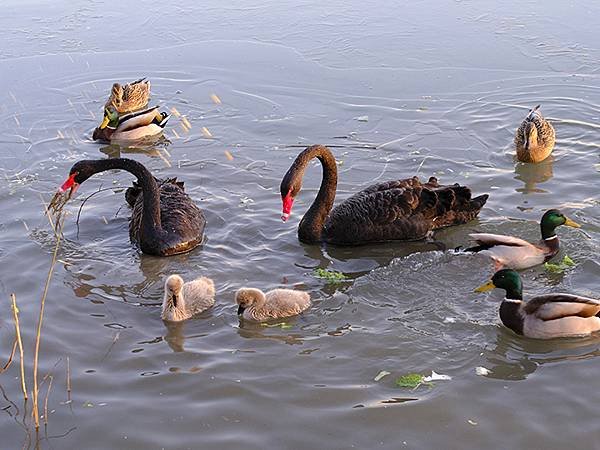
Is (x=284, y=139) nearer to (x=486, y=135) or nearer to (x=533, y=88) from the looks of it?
(x=486, y=135)

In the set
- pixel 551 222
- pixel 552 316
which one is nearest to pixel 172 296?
pixel 552 316

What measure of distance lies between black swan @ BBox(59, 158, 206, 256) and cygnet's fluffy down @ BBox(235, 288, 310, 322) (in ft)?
4.94

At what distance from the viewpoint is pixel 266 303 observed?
5.90 metres

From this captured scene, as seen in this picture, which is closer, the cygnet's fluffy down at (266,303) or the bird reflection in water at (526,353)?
the bird reflection in water at (526,353)

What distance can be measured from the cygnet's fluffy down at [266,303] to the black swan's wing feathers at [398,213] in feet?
5.16

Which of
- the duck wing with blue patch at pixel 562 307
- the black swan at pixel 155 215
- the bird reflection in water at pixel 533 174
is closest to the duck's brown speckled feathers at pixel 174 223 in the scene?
the black swan at pixel 155 215

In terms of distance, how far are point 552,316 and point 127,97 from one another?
23.5 ft

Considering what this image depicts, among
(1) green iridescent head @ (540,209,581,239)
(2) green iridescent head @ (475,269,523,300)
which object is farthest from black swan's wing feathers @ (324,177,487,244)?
(2) green iridescent head @ (475,269,523,300)

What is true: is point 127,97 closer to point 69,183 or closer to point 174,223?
point 69,183

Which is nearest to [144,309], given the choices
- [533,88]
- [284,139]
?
[284,139]

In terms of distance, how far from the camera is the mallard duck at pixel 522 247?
21.8ft

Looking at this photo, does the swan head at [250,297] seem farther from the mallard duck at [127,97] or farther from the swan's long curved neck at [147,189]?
the mallard duck at [127,97]

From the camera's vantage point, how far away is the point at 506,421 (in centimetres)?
473

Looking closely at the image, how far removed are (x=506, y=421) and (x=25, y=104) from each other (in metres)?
8.49
